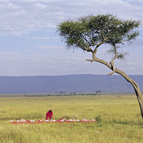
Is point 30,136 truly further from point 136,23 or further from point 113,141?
point 136,23

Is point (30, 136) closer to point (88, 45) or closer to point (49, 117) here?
point (49, 117)

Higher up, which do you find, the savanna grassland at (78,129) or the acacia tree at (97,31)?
the acacia tree at (97,31)

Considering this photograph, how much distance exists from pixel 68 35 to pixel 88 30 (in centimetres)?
168

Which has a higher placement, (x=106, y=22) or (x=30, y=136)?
(x=106, y=22)

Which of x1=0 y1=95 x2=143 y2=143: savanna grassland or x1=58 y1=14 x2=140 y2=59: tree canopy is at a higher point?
x1=58 y1=14 x2=140 y2=59: tree canopy

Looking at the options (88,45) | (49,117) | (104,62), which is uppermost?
(88,45)

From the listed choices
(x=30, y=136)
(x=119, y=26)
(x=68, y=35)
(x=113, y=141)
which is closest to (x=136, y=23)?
(x=119, y=26)

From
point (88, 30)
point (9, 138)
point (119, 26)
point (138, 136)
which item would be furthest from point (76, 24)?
point (9, 138)

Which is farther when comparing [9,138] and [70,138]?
[70,138]

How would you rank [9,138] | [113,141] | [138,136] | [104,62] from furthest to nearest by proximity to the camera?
[104,62] < [138,136] < [113,141] < [9,138]

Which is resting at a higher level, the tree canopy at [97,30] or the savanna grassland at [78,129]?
the tree canopy at [97,30]

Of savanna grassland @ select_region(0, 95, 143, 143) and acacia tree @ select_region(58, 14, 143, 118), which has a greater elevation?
acacia tree @ select_region(58, 14, 143, 118)

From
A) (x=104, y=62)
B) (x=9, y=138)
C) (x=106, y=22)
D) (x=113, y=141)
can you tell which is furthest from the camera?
(x=106, y=22)

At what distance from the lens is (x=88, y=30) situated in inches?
950
